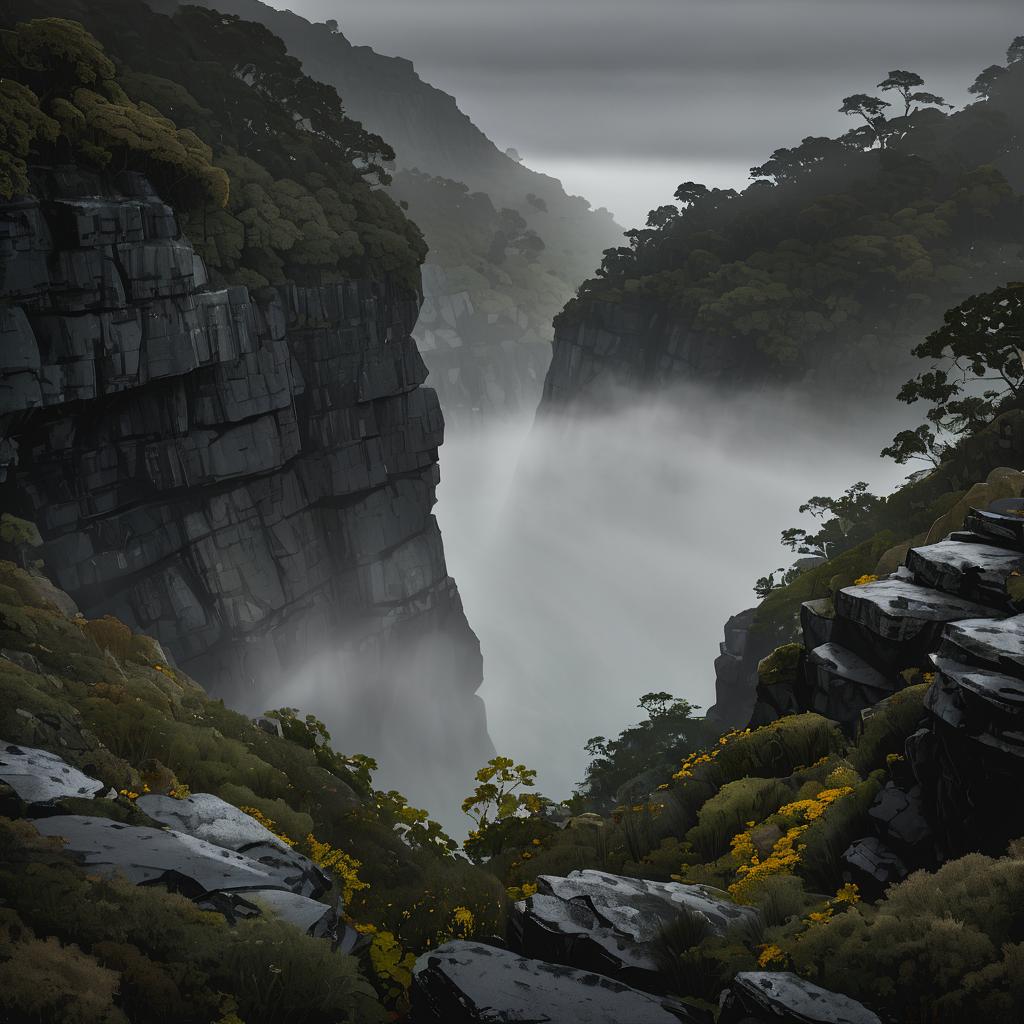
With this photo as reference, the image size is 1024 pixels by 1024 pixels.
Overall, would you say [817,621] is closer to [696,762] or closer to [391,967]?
[696,762]

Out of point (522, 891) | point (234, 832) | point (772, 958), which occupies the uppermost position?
point (772, 958)

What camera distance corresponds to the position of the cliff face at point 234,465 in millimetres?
33031

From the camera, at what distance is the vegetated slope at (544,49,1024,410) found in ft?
232

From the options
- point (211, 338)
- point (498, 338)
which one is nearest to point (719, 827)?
point (211, 338)

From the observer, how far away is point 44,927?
6.96m

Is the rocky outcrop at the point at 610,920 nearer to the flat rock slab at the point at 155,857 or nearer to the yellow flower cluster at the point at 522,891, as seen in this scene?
the yellow flower cluster at the point at 522,891

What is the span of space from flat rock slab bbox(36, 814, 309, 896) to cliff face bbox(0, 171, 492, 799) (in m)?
26.5

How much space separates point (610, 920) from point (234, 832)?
4.84 metres

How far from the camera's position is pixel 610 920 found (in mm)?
9500

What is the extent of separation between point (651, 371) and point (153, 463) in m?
54.0

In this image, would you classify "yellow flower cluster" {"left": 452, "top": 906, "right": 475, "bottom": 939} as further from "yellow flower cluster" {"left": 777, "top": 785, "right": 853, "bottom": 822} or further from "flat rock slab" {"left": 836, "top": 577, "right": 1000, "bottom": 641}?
"flat rock slab" {"left": 836, "top": 577, "right": 1000, "bottom": 641}

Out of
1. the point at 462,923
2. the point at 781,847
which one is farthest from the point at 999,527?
the point at 462,923

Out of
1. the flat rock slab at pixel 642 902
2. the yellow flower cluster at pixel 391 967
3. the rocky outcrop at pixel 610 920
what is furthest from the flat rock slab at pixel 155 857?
the flat rock slab at pixel 642 902

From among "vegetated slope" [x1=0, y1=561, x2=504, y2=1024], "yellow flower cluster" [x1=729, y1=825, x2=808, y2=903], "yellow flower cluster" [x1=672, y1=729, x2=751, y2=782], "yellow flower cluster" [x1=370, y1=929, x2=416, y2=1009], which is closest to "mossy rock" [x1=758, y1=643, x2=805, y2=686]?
"yellow flower cluster" [x1=672, y1=729, x2=751, y2=782]
